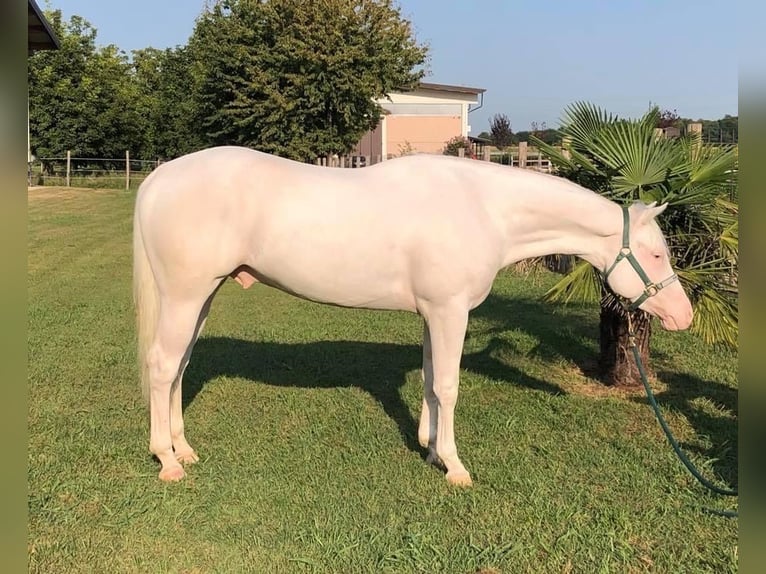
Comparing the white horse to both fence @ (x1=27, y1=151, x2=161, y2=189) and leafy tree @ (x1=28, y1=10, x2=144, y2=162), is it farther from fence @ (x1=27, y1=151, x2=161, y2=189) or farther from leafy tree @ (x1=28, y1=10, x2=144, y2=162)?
leafy tree @ (x1=28, y1=10, x2=144, y2=162)

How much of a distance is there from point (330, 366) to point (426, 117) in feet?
133

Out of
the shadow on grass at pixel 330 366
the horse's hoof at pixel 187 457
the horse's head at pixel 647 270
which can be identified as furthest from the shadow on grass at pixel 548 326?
the horse's hoof at pixel 187 457

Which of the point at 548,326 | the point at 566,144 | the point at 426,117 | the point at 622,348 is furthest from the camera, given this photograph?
the point at 426,117

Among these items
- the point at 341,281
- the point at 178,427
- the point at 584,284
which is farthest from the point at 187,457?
the point at 584,284

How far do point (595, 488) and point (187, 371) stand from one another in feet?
12.2

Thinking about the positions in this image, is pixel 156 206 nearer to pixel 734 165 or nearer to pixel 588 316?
pixel 734 165

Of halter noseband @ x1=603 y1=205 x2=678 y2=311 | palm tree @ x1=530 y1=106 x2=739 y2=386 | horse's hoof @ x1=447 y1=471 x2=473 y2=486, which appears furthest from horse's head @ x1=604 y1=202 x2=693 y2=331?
horse's hoof @ x1=447 y1=471 x2=473 y2=486

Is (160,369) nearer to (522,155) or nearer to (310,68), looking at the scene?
(522,155)

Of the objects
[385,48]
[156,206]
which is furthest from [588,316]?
[385,48]

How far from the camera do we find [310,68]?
2438 cm

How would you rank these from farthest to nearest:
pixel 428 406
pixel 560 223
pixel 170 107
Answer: pixel 170 107, pixel 428 406, pixel 560 223

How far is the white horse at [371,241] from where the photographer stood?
3.64m

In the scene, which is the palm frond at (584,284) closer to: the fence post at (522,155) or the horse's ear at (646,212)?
the horse's ear at (646,212)

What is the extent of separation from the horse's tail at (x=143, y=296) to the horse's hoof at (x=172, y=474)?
66 cm
